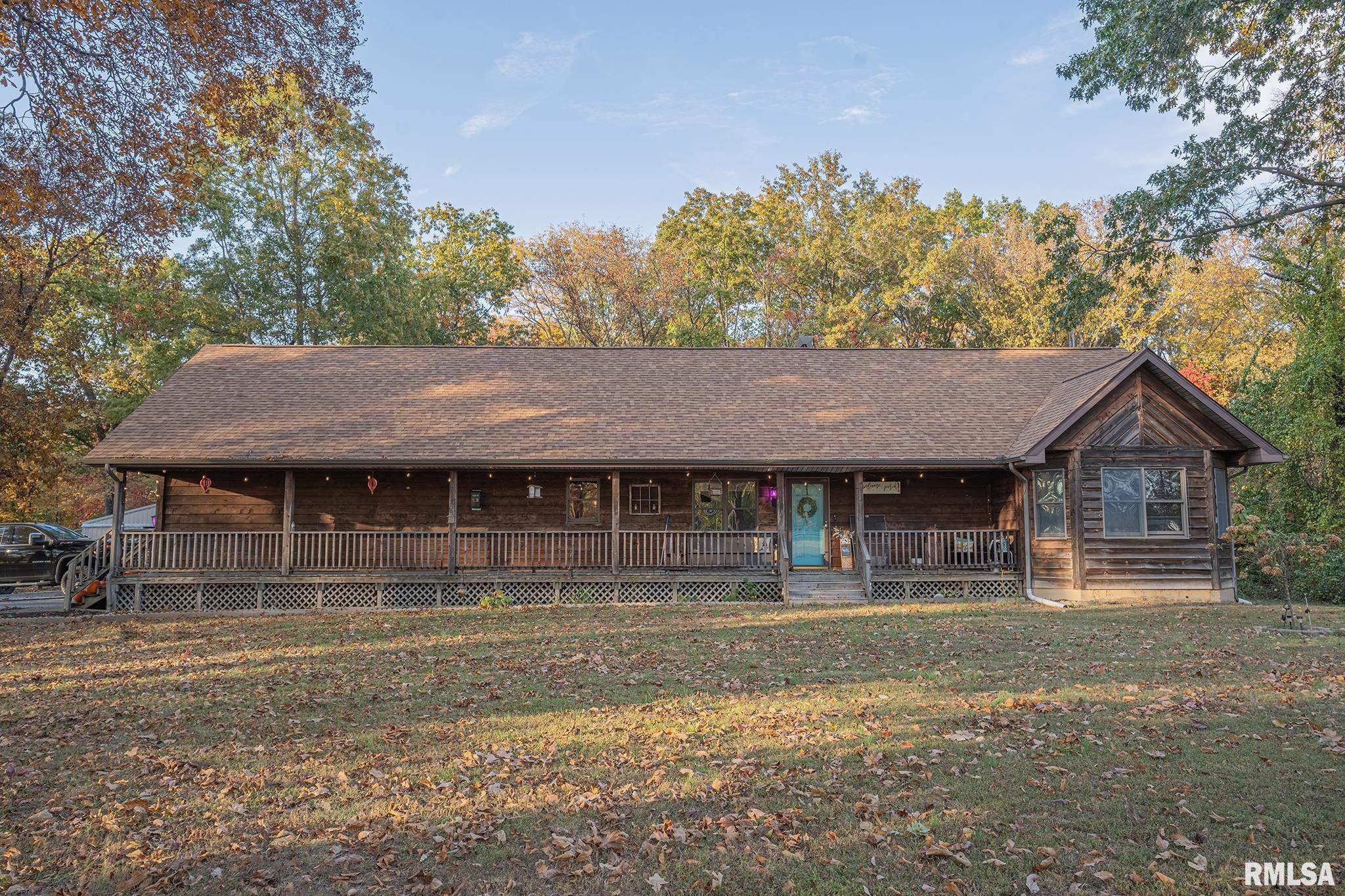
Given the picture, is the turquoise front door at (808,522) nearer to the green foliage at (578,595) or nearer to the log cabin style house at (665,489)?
the log cabin style house at (665,489)

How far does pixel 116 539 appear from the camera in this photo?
57.0ft

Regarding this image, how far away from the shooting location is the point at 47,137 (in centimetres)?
1009

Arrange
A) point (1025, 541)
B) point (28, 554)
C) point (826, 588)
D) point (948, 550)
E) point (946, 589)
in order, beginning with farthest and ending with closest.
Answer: point (28, 554)
point (948, 550)
point (946, 589)
point (826, 588)
point (1025, 541)

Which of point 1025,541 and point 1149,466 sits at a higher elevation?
point 1149,466

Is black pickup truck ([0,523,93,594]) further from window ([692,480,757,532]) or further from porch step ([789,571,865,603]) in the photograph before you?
porch step ([789,571,865,603])

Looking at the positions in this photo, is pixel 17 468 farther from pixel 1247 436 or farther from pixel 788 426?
pixel 1247 436

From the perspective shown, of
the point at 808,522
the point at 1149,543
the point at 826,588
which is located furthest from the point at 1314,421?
the point at 826,588

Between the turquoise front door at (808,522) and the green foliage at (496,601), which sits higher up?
the turquoise front door at (808,522)

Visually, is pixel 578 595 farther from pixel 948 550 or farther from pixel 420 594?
pixel 948 550

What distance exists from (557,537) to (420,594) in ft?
11.0

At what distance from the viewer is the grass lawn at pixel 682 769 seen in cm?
471

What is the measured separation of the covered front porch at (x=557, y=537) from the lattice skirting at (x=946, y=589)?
0.04 metres

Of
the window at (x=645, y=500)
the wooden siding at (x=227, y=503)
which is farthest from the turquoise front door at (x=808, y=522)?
the wooden siding at (x=227, y=503)

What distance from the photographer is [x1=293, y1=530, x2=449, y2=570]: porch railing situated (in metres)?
17.8
